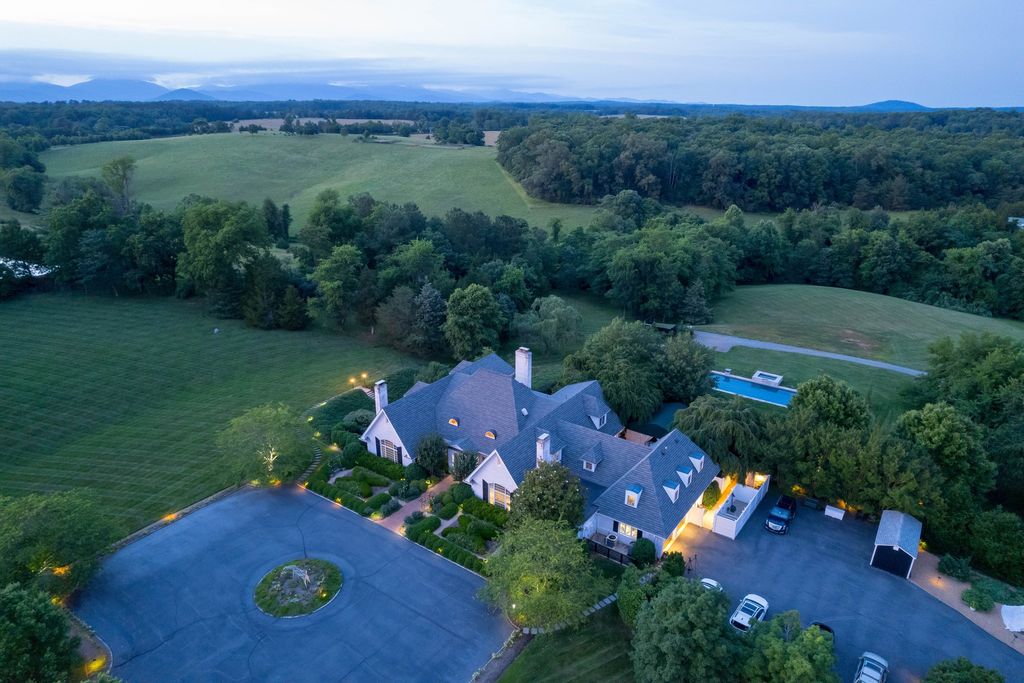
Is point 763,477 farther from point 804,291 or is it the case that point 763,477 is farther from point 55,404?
point 804,291

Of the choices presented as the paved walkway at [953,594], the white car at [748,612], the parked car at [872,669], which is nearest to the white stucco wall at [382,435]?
the white car at [748,612]

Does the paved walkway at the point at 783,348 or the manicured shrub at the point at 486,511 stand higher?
the manicured shrub at the point at 486,511

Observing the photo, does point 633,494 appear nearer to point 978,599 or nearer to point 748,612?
point 748,612

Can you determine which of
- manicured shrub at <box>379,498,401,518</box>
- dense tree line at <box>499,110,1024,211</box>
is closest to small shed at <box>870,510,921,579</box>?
manicured shrub at <box>379,498,401,518</box>

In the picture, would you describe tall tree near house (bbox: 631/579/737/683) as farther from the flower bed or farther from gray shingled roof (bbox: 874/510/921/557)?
the flower bed

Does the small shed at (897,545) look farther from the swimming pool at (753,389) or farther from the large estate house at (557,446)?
the swimming pool at (753,389)

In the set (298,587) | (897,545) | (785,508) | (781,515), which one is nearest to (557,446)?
(781,515)

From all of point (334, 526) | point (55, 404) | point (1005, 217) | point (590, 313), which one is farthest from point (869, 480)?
point (1005, 217)
